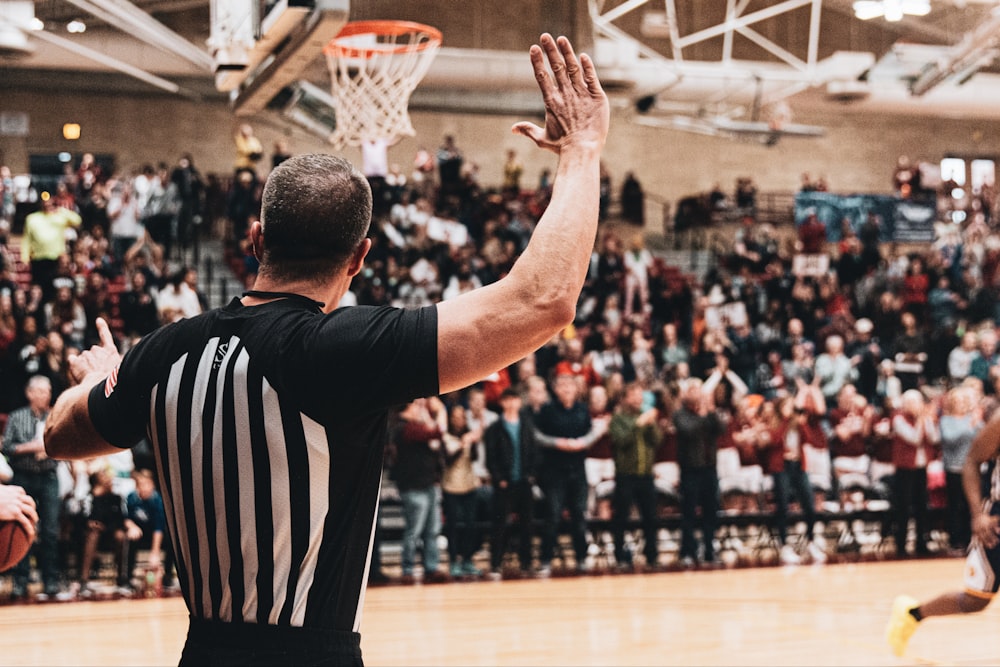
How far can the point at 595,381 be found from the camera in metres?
13.4

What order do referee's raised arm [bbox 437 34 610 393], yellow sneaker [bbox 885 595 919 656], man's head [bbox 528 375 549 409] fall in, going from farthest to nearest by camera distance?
man's head [bbox 528 375 549 409] → yellow sneaker [bbox 885 595 919 656] → referee's raised arm [bbox 437 34 610 393]

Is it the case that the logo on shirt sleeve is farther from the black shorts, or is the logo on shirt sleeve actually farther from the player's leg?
the player's leg

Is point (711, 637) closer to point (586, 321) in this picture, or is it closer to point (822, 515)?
point (822, 515)

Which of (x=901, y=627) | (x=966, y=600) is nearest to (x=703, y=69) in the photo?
(x=901, y=627)

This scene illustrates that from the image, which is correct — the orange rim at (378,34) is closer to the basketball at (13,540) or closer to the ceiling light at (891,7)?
the ceiling light at (891,7)

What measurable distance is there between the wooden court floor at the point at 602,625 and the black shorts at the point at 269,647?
18.2 ft

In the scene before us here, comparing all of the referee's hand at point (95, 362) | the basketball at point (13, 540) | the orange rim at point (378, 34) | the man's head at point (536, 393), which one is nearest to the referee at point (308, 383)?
the referee's hand at point (95, 362)

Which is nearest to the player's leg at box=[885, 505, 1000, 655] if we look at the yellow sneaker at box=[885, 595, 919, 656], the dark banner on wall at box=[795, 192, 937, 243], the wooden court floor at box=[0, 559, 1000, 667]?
the yellow sneaker at box=[885, 595, 919, 656]

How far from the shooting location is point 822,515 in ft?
42.4

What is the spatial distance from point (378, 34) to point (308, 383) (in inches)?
352

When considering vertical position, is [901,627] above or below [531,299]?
below

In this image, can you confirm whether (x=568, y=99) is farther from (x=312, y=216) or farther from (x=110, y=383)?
(x=110, y=383)

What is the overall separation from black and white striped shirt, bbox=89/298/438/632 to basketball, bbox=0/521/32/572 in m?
0.66

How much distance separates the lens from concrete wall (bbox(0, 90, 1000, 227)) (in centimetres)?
2039
